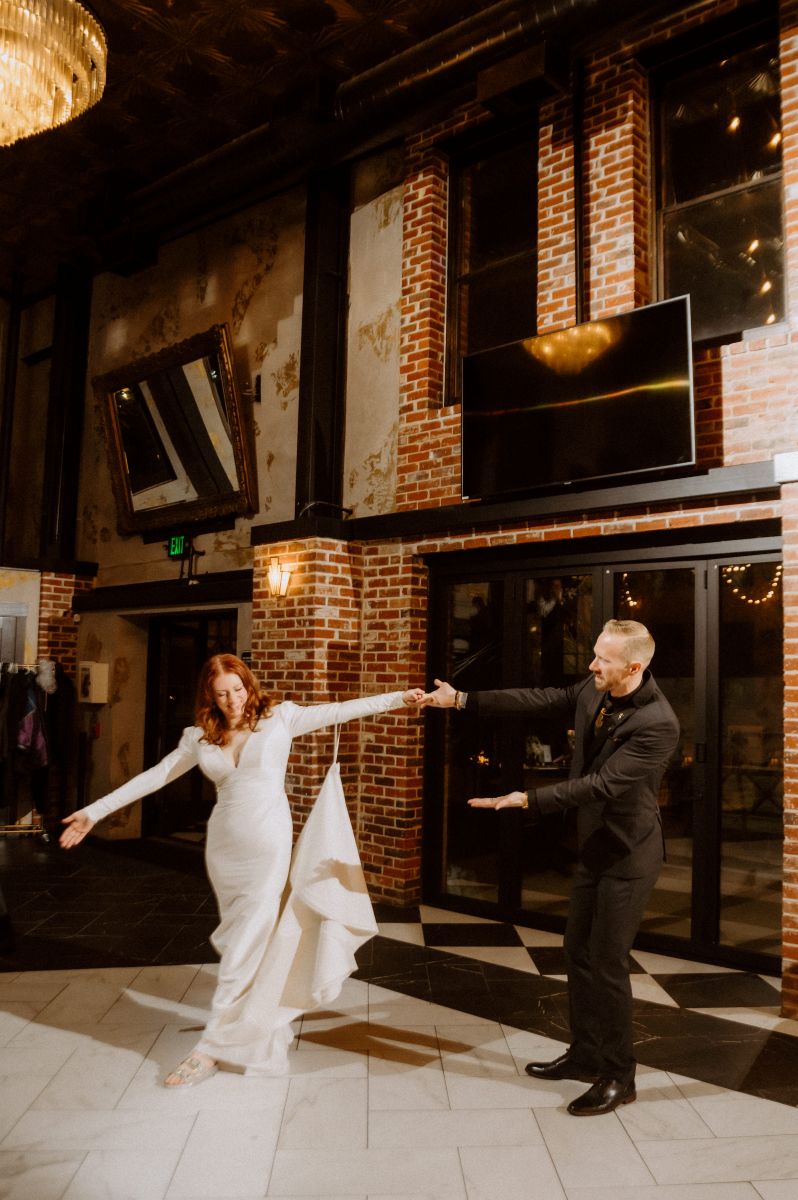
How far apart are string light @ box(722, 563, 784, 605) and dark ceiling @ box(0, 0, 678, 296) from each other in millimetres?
3055

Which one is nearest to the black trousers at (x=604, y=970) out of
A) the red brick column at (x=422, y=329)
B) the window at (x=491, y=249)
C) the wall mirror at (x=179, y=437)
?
the red brick column at (x=422, y=329)

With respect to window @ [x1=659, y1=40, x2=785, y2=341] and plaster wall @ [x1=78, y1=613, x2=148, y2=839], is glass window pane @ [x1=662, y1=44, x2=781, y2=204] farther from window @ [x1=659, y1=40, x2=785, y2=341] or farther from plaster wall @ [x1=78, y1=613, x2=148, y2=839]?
plaster wall @ [x1=78, y1=613, x2=148, y2=839]

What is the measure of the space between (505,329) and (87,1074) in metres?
4.88

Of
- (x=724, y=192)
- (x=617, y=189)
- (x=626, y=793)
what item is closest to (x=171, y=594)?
(x=617, y=189)

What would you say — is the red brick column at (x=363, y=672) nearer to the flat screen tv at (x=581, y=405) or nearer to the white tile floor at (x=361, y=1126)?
the flat screen tv at (x=581, y=405)

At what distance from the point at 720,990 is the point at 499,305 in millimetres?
4383

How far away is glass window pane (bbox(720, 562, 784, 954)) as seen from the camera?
14.7 feet

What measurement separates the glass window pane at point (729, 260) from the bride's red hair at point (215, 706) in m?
3.24

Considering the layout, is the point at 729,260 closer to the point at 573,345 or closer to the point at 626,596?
the point at 573,345

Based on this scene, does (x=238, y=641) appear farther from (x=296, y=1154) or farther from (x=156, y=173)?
(x=296, y=1154)

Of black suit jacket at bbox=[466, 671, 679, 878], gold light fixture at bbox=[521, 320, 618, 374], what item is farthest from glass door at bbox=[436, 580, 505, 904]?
black suit jacket at bbox=[466, 671, 679, 878]

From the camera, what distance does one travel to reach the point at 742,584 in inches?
176

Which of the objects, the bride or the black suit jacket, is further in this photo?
the bride

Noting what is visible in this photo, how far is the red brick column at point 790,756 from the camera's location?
3.80 meters
